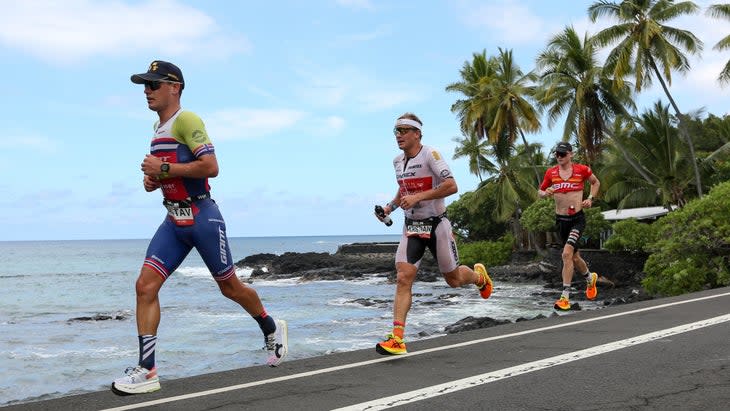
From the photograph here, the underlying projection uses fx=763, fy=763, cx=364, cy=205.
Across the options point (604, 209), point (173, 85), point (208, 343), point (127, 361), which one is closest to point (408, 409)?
point (173, 85)

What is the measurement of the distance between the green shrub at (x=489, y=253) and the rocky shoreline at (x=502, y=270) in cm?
96

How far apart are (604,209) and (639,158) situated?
44.9ft

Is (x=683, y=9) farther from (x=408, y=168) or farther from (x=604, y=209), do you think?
(x=408, y=168)

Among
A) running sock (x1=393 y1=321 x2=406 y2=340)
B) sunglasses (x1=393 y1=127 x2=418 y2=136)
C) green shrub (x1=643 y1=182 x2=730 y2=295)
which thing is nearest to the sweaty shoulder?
sunglasses (x1=393 y1=127 x2=418 y2=136)

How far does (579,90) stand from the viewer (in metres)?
38.5

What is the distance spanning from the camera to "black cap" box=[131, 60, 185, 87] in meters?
4.98

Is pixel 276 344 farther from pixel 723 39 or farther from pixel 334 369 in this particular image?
pixel 723 39

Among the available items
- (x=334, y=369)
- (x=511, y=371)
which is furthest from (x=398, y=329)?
(x=511, y=371)

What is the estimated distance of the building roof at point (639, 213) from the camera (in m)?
42.7

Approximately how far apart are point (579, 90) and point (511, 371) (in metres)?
35.0

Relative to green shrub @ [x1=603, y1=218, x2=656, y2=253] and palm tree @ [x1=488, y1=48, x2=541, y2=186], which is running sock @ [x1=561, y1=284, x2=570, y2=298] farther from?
palm tree @ [x1=488, y1=48, x2=541, y2=186]

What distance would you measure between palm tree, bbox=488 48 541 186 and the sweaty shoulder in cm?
4145

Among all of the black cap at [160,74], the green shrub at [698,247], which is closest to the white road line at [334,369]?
the black cap at [160,74]

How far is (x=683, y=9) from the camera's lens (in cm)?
3691
